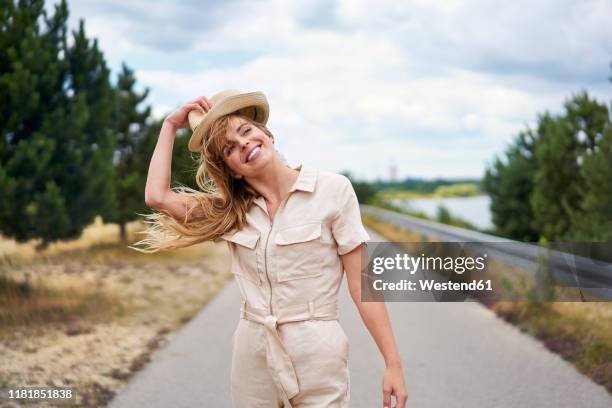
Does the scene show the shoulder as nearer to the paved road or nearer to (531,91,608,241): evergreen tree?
the paved road

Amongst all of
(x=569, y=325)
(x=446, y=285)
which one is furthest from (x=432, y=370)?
(x=446, y=285)

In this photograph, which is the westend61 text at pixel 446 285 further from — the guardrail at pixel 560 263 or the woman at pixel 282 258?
the woman at pixel 282 258

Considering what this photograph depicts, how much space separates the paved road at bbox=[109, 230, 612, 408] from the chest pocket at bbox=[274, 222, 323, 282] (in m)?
3.09

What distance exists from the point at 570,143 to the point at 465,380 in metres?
10.3

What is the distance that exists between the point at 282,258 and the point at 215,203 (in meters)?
0.41

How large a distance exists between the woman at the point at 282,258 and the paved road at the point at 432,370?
114 inches

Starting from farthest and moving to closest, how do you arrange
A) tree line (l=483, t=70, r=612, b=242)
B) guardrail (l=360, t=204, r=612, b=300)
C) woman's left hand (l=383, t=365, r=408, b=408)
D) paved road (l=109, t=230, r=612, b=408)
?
tree line (l=483, t=70, r=612, b=242) < guardrail (l=360, t=204, r=612, b=300) < paved road (l=109, t=230, r=612, b=408) < woman's left hand (l=383, t=365, r=408, b=408)

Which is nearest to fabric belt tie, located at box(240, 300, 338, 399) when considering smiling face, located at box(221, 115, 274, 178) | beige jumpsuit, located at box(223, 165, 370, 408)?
beige jumpsuit, located at box(223, 165, 370, 408)

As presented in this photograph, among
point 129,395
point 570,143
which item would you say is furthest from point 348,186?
point 570,143

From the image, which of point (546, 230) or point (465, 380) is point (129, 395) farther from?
point (546, 230)

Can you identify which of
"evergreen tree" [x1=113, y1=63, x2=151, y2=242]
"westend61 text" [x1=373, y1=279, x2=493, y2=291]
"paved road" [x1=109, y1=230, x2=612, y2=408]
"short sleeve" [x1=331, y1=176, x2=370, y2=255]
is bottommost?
"paved road" [x1=109, y1=230, x2=612, y2=408]

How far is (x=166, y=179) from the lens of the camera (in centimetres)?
303

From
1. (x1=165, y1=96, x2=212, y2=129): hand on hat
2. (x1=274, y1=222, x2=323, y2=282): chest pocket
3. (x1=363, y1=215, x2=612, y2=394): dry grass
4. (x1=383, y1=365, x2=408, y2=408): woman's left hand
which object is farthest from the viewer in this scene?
(x1=363, y1=215, x2=612, y2=394): dry grass

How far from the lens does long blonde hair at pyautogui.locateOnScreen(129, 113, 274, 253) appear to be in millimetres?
2820
